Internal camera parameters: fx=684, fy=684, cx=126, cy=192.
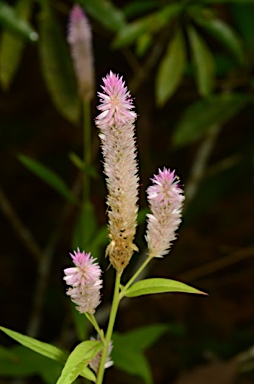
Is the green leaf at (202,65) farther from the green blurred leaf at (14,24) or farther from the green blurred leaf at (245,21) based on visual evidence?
the green blurred leaf at (14,24)

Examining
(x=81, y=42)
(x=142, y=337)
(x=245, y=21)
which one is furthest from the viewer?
(x=245, y=21)

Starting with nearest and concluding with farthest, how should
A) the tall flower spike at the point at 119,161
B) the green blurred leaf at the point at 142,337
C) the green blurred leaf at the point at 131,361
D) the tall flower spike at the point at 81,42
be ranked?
the tall flower spike at the point at 119,161
the tall flower spike at the point at 81,42
the green blurred leaf at the point at 131,361
the green blurred leaf at the point at 142,337

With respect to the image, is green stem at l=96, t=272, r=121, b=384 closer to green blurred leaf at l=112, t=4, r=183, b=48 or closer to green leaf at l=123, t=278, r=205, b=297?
green leaf at l=123, t=278, r=205, b=297

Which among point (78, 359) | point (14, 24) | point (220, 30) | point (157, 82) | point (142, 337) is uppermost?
point (157, 82)

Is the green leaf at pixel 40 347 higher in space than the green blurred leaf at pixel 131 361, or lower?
lower

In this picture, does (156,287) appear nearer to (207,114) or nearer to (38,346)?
(38,346)

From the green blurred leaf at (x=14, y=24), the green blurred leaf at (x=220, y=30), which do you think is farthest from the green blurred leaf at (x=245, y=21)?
the green blurred leaf at (x=14, y=24)

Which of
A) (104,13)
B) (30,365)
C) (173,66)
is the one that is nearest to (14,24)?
(104,13)
